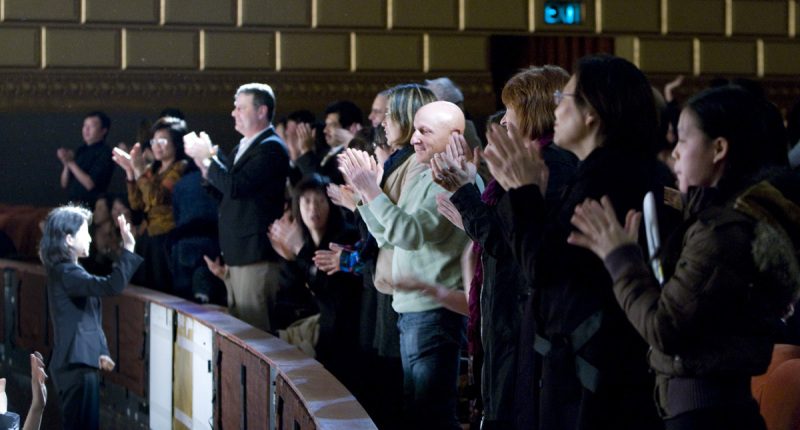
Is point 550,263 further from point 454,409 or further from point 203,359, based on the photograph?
point 203,359

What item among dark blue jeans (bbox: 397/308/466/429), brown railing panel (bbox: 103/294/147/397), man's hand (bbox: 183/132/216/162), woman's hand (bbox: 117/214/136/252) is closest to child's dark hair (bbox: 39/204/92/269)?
woman's hand (bbox: 117/214/136/252)

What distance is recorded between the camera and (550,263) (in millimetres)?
2998

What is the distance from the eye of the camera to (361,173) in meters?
4.46

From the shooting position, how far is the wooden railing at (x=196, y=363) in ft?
12.8

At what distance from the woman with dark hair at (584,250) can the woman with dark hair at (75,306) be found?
3817 mm

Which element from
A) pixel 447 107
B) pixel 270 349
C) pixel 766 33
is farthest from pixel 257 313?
pixel 766 33

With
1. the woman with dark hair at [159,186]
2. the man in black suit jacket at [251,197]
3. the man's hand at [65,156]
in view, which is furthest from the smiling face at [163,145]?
the man's hand at [65,156]

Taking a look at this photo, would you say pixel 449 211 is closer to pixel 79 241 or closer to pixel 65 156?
pixel 79 241

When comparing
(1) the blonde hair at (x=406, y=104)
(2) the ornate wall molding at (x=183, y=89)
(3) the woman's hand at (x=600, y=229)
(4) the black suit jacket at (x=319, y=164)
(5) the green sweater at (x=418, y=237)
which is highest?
(2) the ornate wall molding at (x=183, y=89)

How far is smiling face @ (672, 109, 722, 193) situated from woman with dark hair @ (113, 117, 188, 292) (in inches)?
210

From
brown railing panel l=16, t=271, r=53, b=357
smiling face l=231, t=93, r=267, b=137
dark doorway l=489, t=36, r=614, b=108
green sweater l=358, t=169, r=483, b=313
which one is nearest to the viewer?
green sweater l=358, t=169, r=483, b=313

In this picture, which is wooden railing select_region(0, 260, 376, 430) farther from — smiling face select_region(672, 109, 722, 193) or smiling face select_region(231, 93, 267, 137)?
smiling face select_region(672, 109, 722, 193)

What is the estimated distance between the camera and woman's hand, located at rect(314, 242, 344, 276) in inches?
215

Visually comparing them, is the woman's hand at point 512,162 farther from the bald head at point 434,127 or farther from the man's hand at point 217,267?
the man's hand at point 217,267
